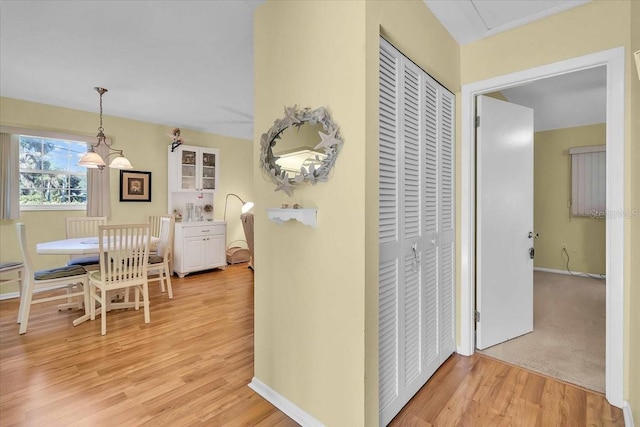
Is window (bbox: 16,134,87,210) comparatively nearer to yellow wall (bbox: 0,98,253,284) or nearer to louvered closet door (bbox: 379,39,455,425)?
yellow wall (bbox: 0,98,253,284)

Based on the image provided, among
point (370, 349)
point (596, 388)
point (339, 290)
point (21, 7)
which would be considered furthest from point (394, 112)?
point (21, 7)

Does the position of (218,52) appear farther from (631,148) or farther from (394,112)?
(631,148)

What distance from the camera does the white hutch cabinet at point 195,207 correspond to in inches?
190

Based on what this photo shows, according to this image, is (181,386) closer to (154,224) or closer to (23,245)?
(23,245)

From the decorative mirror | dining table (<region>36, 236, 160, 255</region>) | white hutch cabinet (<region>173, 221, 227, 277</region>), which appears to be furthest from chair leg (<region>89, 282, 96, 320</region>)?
the decorative mirror

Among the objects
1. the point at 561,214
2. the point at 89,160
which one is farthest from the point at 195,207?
the point at 561,214

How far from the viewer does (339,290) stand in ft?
4.73

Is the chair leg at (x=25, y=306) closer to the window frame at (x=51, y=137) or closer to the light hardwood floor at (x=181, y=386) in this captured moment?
the light hardwood floor at (x=181, y=386)

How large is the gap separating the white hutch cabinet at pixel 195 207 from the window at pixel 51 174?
3.92 ft

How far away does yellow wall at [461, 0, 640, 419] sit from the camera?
1.65 metres

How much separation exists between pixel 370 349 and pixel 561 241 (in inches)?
216

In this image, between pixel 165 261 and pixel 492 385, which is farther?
pixel 165 261

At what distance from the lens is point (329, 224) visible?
1.48 metres

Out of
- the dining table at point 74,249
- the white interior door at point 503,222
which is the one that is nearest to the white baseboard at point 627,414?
the white interior door at point 503,222
